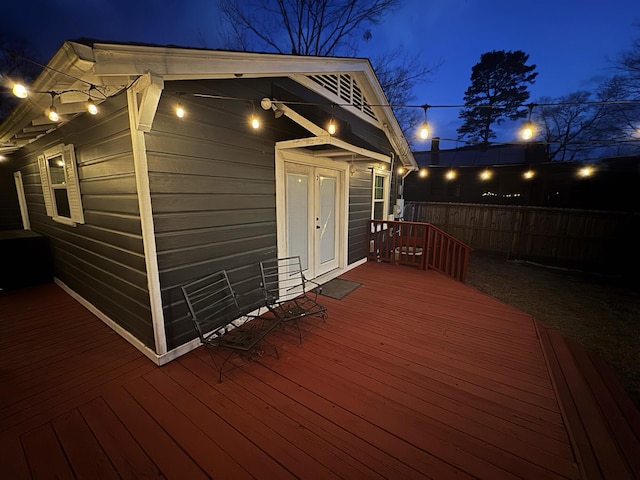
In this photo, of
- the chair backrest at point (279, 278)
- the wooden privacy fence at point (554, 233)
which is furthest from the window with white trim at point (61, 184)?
the wooden privacy fence at point (554, 233)

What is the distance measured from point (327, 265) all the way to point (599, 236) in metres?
8.31

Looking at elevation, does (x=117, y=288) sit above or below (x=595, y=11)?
below

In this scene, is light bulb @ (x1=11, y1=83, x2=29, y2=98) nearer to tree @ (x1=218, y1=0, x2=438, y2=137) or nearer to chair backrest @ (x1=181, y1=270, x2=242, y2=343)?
chair backrest @ (x1=181, y1=270, x2=242, y2=343)

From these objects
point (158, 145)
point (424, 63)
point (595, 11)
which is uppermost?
point (595, 11)

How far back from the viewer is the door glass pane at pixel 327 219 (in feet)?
15.7

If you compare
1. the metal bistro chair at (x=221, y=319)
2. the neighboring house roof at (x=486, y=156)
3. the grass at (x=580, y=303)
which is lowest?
the grass at (x=580, y=303)

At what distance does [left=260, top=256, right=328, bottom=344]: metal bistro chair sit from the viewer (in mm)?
3076

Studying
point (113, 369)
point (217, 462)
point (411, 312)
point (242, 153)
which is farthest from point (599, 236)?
point (113, 369)

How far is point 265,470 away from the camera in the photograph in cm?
154

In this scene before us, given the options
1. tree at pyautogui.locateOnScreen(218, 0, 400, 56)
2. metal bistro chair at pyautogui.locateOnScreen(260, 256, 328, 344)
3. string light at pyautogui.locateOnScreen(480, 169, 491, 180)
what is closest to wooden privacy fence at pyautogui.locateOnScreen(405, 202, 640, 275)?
string light at pyautogui.locateOnScreen(480, 169, 491, 180)

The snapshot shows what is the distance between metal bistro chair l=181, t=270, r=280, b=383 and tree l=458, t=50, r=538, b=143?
15.0 meters

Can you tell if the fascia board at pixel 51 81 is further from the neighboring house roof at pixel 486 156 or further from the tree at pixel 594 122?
the tree at pixel 594 122

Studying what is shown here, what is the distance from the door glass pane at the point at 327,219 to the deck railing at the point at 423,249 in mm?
1454

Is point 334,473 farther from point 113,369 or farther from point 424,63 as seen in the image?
point 424,63
